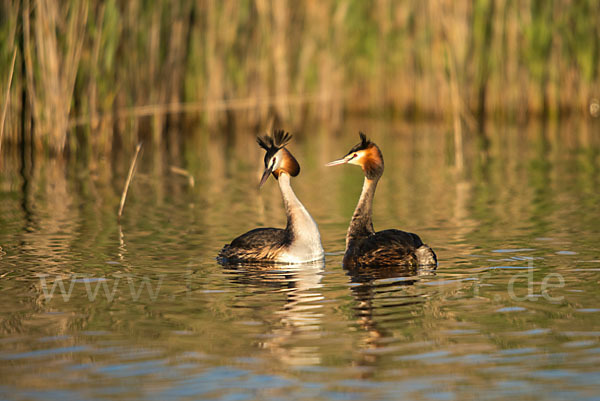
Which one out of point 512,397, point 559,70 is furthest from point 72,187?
point 559,70

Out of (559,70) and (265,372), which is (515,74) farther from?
(265,372)

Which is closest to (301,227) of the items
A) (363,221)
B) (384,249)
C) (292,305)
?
(363,221)

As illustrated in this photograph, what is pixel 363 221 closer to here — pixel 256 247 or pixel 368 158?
pixel 368 158

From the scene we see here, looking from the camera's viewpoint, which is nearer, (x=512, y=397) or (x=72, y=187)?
(x=512, y=397)

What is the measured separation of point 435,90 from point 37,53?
8694 mm

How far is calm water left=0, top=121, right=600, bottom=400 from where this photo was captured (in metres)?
4.98

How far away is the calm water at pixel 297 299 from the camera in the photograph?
4.98 metres

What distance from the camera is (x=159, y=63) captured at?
17.5 meters

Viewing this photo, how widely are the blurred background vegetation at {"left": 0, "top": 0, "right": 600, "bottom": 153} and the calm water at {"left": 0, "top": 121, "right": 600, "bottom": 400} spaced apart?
3270 millimetres

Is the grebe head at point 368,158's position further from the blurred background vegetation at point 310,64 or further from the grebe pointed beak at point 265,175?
the blurred background vegetation at point 310,64

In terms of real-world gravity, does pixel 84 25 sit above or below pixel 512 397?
above

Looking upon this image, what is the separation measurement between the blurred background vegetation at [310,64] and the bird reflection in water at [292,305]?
773cm

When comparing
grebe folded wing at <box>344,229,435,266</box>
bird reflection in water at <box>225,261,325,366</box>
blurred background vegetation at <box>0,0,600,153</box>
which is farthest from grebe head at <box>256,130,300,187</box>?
blurred background vegetation at <box>0,0,600,153</box>

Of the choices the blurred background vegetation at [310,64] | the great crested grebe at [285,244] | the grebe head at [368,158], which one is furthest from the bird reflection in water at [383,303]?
the blurred background vegetation at [310,64]
